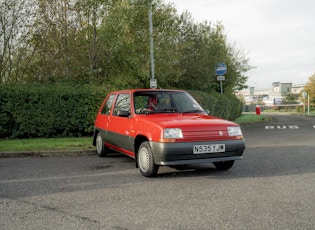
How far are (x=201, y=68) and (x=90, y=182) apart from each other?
1427 cm

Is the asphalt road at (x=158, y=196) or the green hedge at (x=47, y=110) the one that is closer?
the asphalt road at (x=158, y=196)

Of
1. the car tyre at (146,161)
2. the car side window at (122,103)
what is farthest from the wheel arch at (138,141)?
the car side window at (122,103)

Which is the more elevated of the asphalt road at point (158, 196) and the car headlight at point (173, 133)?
the car headlight at point (173, 133)

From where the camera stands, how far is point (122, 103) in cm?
771

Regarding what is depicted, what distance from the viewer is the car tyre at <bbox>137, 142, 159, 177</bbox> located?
605 cm

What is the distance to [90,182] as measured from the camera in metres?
5.84

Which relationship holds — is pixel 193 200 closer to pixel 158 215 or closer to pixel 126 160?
pixel 158 215

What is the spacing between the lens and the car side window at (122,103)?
24.4ft

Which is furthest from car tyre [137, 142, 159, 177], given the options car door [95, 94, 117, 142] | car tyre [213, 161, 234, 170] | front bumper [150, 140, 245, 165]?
car door [95, 94, 117, 142]

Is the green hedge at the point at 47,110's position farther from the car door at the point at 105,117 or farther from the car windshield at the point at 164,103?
the car windshield at the point at 164,103

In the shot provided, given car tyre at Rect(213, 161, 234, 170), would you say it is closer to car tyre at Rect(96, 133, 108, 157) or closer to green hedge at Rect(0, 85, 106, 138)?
car tyre at Rect(96, 133, 108, 157)

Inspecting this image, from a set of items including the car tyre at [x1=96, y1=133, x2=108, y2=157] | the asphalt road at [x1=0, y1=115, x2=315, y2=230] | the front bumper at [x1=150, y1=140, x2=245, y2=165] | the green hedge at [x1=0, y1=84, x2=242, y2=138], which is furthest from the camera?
the green hedge at [x1=0, y1=84, x2=242, y2=138]

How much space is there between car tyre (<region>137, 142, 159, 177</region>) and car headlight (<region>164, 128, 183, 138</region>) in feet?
1.57

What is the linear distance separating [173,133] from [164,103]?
1.51 meters
